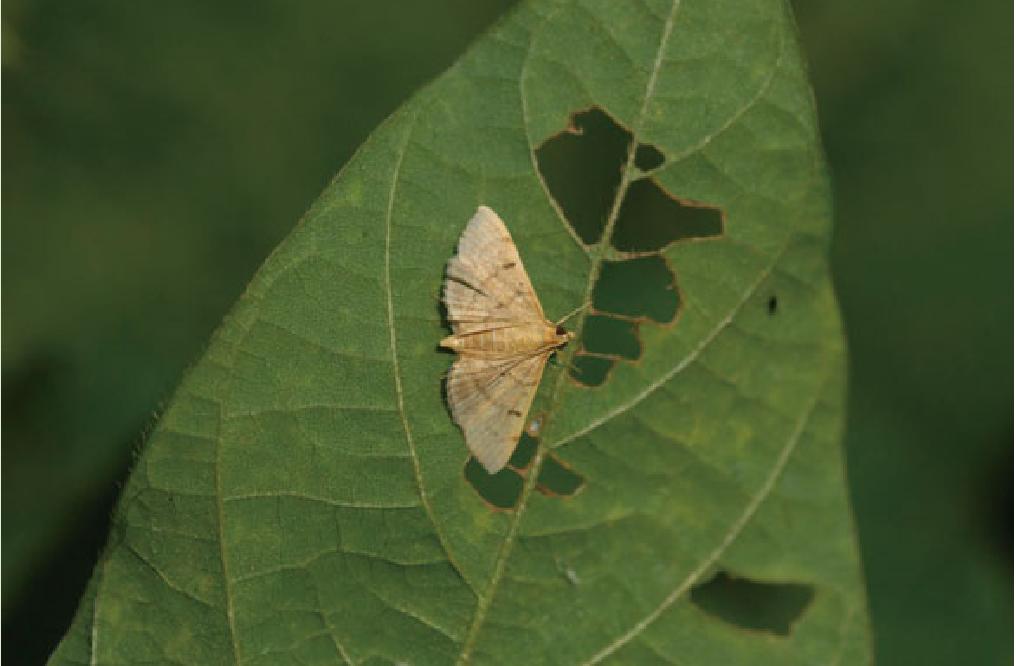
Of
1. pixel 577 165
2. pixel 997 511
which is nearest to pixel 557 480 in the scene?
pixel 577 165

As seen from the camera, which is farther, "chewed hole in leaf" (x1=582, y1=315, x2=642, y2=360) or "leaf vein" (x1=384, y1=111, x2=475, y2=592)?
"chewed hole in leaf" (x1=582, y1=315, x2=642, y2=360)

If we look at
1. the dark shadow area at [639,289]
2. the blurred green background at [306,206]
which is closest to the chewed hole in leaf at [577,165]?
the blurred green background at [306,206]

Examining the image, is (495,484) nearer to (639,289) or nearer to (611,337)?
(611,337)

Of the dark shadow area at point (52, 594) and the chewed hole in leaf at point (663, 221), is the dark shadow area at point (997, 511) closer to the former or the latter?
the chewed hole in leaf at point (663, 221)

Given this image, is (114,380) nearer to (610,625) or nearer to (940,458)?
(610,625)

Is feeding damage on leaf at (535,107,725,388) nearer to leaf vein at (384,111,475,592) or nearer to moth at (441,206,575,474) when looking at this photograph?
moth at (441,206,575,474)

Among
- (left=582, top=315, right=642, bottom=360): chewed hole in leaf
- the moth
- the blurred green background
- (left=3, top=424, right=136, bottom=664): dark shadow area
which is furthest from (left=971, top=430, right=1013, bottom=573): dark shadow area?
(left=3, top=424, right=136, bottom=664): dark shadow area
